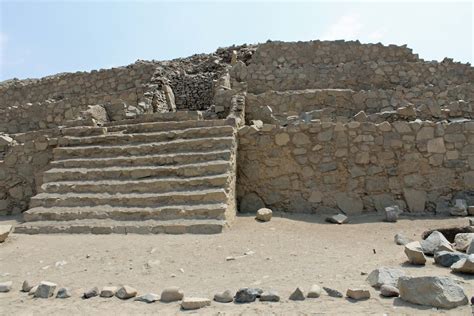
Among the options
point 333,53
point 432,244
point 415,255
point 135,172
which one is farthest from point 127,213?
point 333,53

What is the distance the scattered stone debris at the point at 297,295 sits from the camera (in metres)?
3.42

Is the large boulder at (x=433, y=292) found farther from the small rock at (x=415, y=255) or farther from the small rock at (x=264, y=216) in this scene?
the small rock at (x=264, y=216)

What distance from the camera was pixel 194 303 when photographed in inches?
134

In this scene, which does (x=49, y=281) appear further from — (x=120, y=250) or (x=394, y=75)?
(x=394, y=75)

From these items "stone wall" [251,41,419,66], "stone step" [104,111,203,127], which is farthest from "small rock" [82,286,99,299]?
"stone wall" [251,41,419,66]

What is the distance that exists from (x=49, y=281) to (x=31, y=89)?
14.8m

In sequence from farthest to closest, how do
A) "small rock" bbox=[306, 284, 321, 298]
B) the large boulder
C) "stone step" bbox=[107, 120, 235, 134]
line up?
"stone step" bbox=[107, 120, 235, 134], "small rock" bbox=[306, 284, 321, 298], the large boulder

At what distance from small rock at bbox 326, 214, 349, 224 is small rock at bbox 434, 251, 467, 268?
98.0 inches

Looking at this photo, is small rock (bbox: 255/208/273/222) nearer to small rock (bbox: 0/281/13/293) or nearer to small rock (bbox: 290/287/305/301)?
small rock (bbox: 290/287/305/301)

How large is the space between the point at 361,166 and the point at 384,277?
403 cm

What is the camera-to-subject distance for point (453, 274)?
3828 millimetres

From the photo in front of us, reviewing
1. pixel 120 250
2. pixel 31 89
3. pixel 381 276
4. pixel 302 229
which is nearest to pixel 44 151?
pixel 120 250

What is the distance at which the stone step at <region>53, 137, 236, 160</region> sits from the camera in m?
7.49

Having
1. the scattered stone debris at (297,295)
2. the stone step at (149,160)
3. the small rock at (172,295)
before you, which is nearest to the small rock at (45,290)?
the small rock at (172,295)
